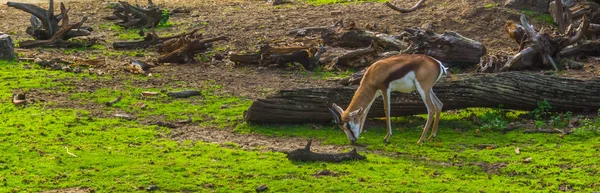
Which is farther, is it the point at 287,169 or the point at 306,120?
the point at 306,120

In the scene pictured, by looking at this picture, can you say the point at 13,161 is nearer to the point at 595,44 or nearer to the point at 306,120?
the point at 306,120

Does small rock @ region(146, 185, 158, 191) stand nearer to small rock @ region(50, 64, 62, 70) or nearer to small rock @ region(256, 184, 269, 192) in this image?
small rock @ region(256, 184, 269, 192)

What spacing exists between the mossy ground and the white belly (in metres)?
0.55

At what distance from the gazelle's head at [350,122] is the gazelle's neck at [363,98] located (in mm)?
114

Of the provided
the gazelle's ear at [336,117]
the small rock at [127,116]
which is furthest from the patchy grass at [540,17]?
the small rock at [127,116]

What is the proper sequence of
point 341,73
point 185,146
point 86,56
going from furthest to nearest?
point 86,56 < point 341,73 < point 185,146

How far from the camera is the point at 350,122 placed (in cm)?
988

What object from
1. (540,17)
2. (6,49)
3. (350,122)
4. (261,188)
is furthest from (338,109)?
(540,17)

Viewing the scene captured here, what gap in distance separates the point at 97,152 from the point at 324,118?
2630 millimetres

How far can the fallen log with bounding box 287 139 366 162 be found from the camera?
352 inches

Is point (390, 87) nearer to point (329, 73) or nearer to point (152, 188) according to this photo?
point (152, 188)

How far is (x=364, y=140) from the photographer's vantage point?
10117 millimetres

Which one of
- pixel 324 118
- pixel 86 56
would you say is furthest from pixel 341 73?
pixel 86 56

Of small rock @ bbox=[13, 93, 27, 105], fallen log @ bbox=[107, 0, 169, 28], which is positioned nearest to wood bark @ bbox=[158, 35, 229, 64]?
fallen log @ bbox=[107, 0, 169, 28]
